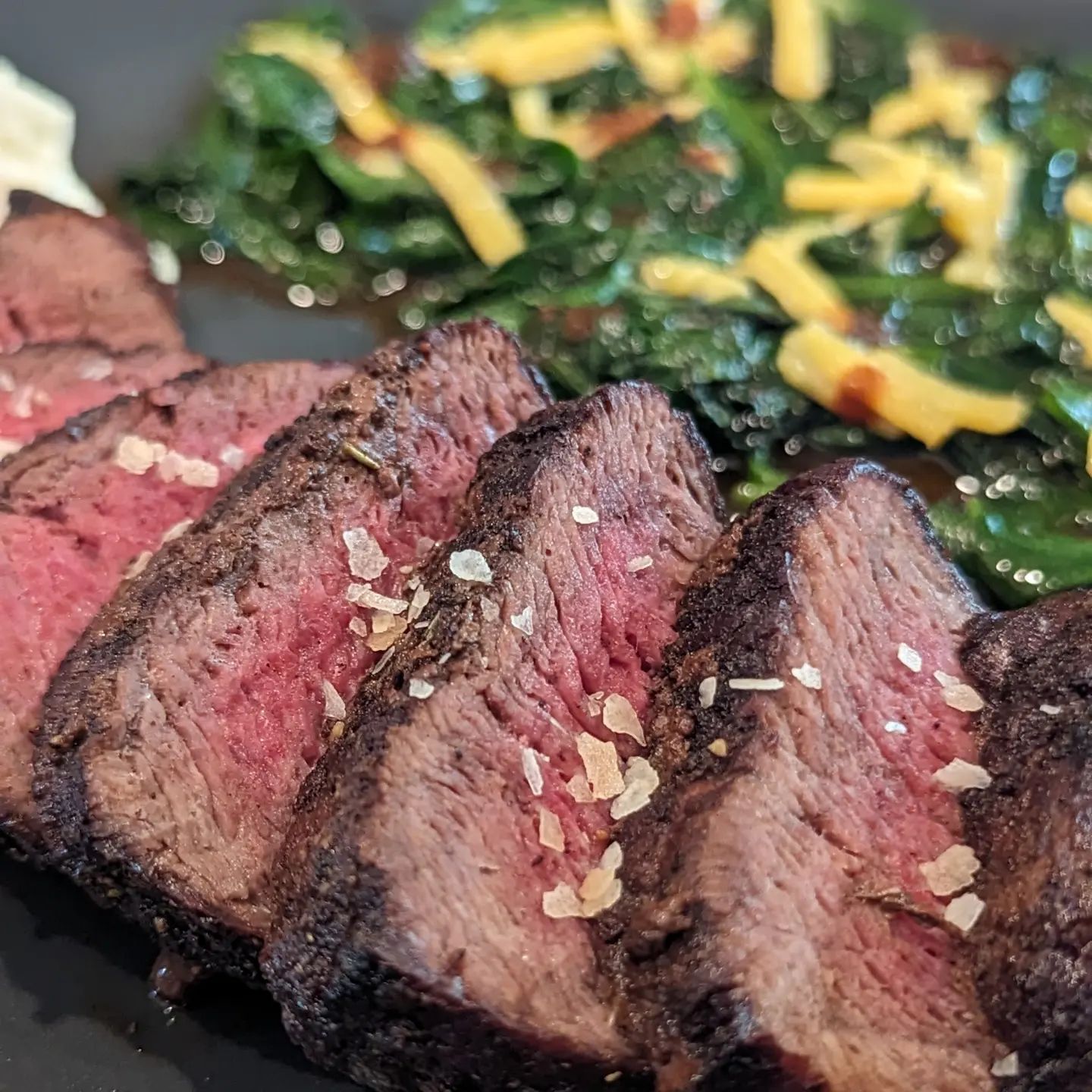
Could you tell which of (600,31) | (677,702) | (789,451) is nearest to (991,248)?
(789,451)

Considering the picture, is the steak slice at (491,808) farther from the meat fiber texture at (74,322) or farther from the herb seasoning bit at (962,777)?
the meat fiber texture at (74,322)

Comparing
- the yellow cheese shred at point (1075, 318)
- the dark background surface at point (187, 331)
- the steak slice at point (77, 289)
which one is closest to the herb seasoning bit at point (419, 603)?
the dark background surface at point (187, 331)

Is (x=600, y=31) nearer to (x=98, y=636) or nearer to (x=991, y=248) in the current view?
(x=991, y=248)

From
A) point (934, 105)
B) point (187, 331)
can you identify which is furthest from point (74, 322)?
point (934, 105)

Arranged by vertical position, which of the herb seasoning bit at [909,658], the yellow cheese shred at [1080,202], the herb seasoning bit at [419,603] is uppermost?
the herb seasoning bit at [419,603]

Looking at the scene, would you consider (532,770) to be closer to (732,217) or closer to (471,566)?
(471,566)

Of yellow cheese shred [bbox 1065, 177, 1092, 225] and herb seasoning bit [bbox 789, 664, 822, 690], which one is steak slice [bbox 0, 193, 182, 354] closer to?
herb seasoning bit [bbox 789, 664, 822, 690]

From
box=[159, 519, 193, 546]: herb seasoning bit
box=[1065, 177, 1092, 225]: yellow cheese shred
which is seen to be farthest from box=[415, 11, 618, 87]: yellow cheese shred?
box=[159, 519, 193, 546]: herb seasoning bit
